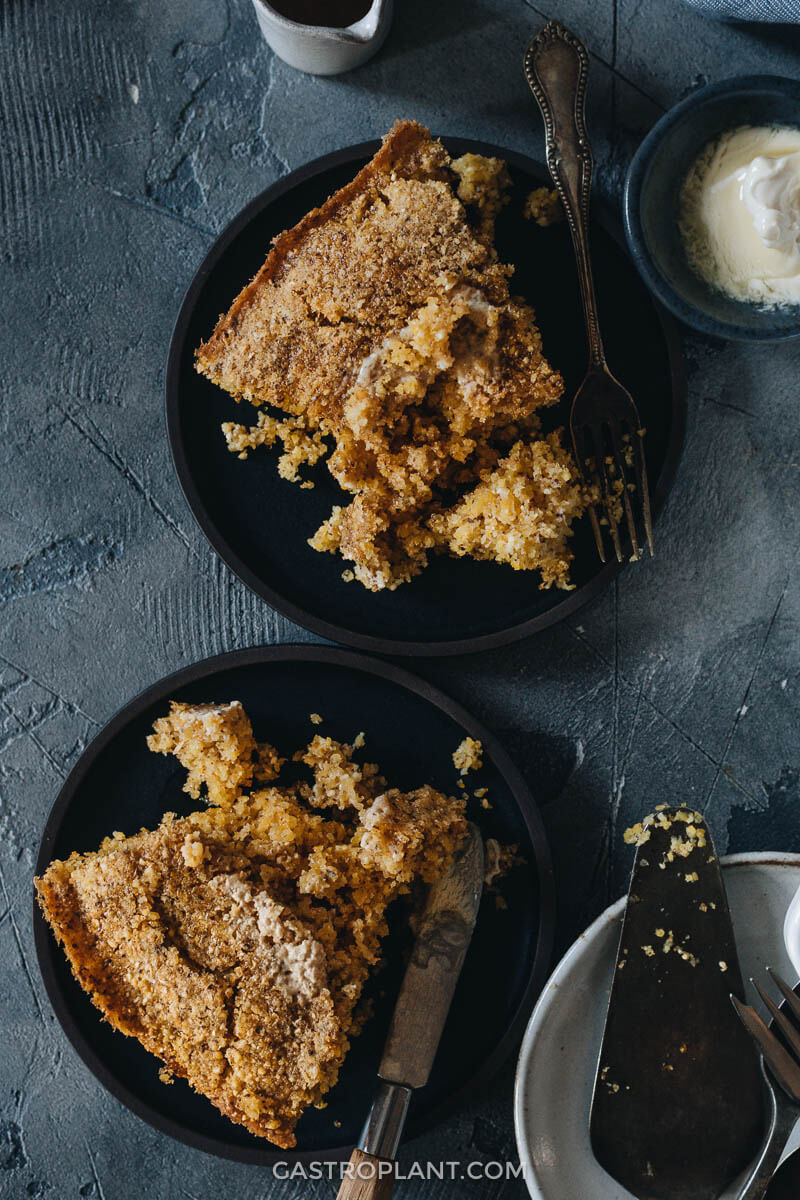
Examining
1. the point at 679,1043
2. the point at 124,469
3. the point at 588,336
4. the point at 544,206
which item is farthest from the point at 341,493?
the point at 679,1043

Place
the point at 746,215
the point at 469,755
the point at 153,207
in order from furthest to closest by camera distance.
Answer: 1. the point at 153,207
2. the point at 469,755
3. the point at 746,215

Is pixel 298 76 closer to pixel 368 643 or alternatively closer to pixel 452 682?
pixel 368 643

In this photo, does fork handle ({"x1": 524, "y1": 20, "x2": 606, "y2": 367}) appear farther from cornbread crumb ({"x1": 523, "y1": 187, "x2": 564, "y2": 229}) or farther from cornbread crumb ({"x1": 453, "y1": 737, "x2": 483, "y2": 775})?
cornbread crumb ({"x1": 453, "y1": 737, "x2": 483, "y2": 775})

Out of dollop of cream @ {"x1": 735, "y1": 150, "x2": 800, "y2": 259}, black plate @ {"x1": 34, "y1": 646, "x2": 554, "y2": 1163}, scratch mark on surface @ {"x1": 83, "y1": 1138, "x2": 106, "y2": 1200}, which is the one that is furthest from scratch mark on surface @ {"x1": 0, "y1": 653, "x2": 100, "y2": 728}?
dollop of cream @ {"x1": 735, "y1": 150, "x2": 800, "y2": 259}

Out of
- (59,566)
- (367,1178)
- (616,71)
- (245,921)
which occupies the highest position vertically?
(616,71)

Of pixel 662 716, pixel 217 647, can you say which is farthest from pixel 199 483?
pixel 662 716

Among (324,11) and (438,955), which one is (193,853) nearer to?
(438,955)

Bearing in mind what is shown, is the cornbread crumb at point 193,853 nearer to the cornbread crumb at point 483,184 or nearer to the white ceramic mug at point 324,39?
the cornbread crumb at point 483,184
